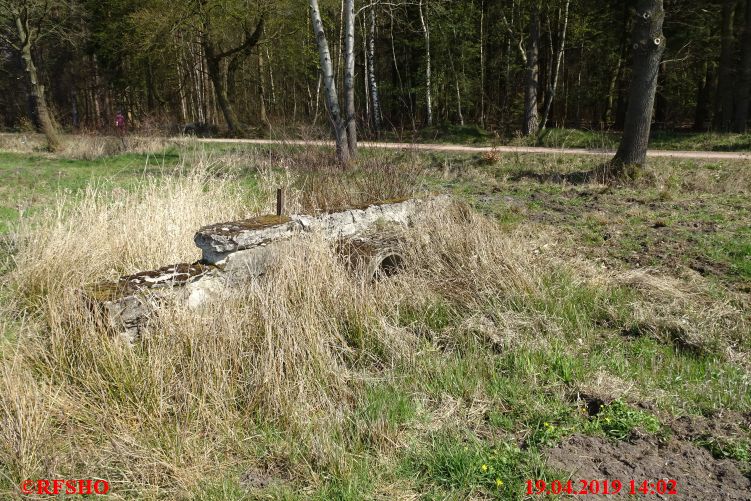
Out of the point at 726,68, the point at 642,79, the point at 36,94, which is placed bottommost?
the point at 642,79

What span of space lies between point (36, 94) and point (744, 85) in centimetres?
2502

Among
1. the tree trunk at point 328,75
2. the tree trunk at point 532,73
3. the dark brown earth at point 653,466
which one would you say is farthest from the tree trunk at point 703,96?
the dark brown earth at point 653,466

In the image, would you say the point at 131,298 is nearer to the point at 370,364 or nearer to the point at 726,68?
the point at 370,364

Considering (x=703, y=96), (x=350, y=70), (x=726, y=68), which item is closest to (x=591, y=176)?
(x=350, y=70)

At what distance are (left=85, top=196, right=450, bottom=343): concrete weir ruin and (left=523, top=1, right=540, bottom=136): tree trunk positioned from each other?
508 inches

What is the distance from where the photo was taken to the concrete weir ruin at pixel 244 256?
3646mm

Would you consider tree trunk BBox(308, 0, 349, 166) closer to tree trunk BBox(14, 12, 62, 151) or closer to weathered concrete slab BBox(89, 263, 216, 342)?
weathered concrete slab BBox(89, 263, 216, 342)

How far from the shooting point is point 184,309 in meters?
3.53

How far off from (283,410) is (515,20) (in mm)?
21926

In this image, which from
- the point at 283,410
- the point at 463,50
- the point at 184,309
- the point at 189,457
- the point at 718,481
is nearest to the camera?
the point at 718,481

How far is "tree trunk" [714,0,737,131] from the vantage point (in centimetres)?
1736

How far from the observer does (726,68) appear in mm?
17656

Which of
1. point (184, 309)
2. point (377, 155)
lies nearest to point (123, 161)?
point (377, 155)

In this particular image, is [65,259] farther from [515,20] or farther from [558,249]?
[515,20]
